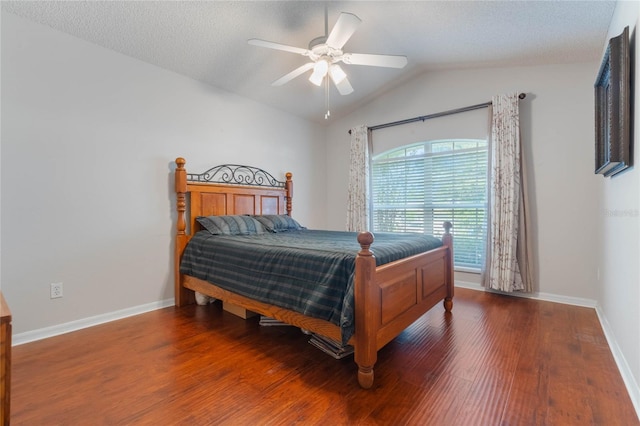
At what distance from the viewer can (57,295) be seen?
96.8 inches

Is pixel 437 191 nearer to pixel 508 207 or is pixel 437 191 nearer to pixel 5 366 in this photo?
pixel 508 207

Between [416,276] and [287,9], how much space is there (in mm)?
2523

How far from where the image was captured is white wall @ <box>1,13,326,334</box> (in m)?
2.28

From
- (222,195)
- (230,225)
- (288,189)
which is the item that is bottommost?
(230,225)

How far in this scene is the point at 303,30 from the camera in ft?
9.60

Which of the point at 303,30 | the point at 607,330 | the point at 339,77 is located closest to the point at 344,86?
the point at 339,77

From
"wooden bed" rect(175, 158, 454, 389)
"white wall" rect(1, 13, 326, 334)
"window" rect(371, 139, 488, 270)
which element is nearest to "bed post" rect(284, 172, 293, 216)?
"wooden bed" rect(175, 158, 454, 389)

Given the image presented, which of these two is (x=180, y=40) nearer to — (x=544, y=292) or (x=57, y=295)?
(x=57, y=295)

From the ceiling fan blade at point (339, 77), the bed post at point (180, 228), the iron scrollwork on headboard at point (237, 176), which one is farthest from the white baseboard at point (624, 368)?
the iron scrollwork on headboard at point (237, 176)

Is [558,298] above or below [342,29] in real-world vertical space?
below

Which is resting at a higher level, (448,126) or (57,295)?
(448,126)

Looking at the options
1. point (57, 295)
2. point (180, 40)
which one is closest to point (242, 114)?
point (180, 40)

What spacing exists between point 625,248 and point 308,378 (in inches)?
84.3

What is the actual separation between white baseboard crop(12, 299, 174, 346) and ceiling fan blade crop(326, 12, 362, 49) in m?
2.98
